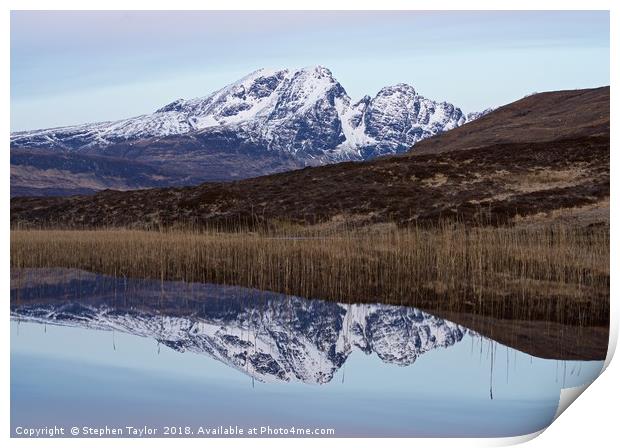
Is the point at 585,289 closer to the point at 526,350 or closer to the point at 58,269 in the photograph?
the point at 526,350

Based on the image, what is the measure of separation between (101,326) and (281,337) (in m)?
2.40

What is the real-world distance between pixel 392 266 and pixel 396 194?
17.2 meters

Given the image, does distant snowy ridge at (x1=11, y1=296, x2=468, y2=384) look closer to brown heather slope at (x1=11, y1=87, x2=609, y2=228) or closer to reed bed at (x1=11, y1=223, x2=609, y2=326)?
reed bed at (x1=11, y1=223, x2=609, y2=326)

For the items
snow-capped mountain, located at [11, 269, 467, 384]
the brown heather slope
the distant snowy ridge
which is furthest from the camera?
the brown heather slope

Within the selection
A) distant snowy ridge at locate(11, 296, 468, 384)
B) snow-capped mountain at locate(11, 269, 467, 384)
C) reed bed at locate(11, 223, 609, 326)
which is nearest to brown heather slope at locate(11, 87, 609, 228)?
reed bed at locate(11, 223, 609, 326)

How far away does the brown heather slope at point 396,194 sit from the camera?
2995cm

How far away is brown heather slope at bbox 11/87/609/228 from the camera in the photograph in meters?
30.0

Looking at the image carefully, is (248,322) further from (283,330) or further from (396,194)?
(396,194)

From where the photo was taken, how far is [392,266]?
1686cm

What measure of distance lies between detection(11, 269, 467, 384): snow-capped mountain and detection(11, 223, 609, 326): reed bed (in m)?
1.04

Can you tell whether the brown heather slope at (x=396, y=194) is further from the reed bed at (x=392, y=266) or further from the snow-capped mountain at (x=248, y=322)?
the snow-capped mountain at (x=248, y=322)

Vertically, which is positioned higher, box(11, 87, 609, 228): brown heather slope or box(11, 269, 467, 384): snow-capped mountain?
box(11, 87, 609, 228): brown heather slope

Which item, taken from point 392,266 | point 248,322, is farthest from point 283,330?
point 392,266
